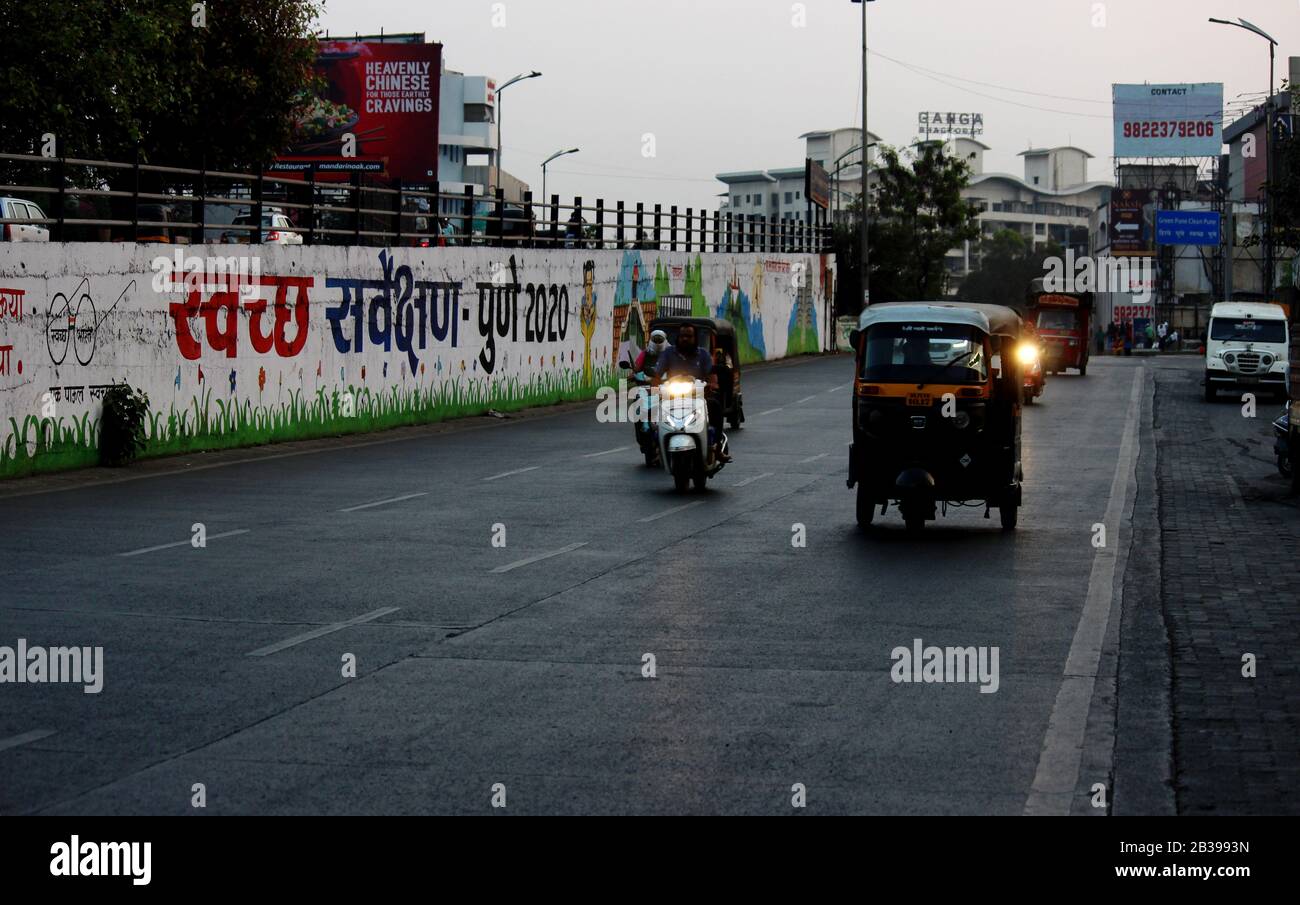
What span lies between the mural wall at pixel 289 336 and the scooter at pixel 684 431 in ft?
19.6

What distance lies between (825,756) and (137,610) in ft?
18.3

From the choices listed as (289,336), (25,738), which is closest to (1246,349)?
(289,336)

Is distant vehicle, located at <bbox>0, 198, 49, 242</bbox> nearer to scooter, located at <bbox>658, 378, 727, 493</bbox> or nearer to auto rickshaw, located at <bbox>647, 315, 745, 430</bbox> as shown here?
auto rickshaw, located at <bbox>647, 315, 745, 430</bbox>

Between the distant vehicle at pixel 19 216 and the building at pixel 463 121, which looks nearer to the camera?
the distant vehicle at pixel 19 216

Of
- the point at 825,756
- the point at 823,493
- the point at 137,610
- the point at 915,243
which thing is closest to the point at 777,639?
the point at 825,756

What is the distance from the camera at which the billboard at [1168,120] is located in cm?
11669

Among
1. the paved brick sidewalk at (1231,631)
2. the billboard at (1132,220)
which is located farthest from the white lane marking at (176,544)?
the billboard at (1132,220)

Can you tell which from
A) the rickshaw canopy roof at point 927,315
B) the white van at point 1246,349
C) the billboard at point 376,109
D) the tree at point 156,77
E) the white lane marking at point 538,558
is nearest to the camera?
the white lane marking at point 538,558

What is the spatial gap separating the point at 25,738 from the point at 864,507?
10292 mm

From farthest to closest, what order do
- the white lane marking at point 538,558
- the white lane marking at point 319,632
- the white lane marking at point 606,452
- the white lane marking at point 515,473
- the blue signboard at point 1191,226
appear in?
the blue signboard at point 1191,226 → the white lane marking at point 606,452 → the white lane marking at point 515,473 → the white lane marking at point 538,558 → the white lane marking at point 319,632

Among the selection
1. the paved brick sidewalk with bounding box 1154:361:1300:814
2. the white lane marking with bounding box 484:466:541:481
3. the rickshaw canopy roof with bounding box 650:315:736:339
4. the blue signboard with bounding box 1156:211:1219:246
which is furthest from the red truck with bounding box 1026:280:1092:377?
the blue signboard with bounding box 1156:211:1219:246

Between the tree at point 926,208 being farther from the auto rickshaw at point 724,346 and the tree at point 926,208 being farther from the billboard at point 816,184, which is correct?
the auto rickshaw at point 724,346

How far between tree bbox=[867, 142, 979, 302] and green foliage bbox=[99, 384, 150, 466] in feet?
206

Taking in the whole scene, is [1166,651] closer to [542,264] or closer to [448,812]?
[448,812]
